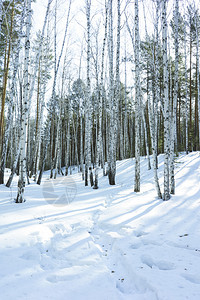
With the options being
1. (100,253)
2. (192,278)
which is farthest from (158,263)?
(100,253)

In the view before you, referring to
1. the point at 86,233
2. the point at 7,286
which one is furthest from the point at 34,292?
the point at 86,233

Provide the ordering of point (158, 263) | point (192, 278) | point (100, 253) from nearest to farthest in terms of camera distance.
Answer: point (192, 278), point (158, 263), point (100, 253)

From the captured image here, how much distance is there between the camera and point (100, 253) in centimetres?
288

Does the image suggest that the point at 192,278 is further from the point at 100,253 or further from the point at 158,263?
the point at 100,253

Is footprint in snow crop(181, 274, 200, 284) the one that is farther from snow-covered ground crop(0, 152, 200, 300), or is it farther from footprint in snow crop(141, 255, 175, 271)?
footprint in snow crop(141, 255, 175, 271)

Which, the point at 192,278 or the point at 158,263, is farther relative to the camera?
the point at 158,263

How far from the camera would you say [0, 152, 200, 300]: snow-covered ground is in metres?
1.96

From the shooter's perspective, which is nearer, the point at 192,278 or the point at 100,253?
the point at 192,278

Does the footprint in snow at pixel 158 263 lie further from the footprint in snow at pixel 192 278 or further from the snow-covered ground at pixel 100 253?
the footprint in snow at pixel 192 278

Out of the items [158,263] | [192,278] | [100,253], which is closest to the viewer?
[192,278]

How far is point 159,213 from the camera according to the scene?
4824mm

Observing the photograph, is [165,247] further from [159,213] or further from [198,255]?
[159,213]

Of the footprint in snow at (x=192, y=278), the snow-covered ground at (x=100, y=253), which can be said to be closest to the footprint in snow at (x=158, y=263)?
the snow-covered ground at (x=100, y=253)

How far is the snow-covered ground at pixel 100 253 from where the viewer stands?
196 centimetres
